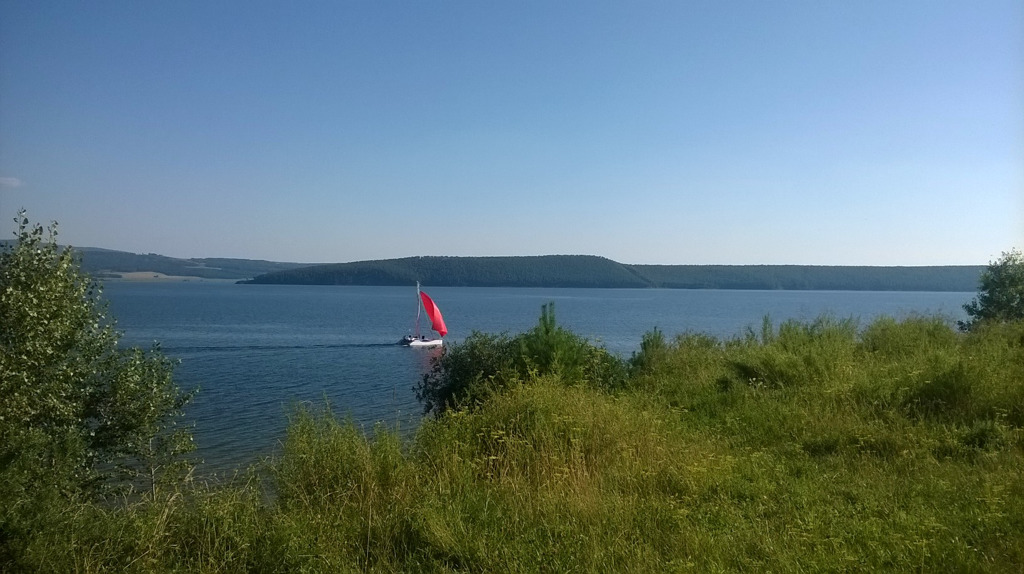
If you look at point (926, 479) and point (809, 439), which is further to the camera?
point (809, 439)

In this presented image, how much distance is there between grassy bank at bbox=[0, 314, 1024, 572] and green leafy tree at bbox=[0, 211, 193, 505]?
263 cm

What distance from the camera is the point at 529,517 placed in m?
6.50

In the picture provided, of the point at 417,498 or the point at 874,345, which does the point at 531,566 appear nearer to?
the point at 417,498

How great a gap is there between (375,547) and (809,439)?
5636 millimetres

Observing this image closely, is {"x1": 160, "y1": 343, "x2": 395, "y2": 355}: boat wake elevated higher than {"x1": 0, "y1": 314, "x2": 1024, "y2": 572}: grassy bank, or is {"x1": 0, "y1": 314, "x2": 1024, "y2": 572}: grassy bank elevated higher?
{"x1": 0, "y1": 314, "x2": 1024, "y2": 572}: grassy bank

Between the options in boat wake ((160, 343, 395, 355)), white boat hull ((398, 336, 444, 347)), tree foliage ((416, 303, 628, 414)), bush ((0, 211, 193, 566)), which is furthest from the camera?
white boat hull ((398, 336, 444, 347))

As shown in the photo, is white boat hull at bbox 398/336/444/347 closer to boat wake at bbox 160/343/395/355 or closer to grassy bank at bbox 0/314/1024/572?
boat wake at bbox 160/343/395/355

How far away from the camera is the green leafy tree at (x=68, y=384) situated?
10.5m

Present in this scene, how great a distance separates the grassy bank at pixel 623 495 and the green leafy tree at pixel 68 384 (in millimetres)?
2629

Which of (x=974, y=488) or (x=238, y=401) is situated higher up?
(x=974, y=488)

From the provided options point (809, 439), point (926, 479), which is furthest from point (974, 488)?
point (809, 439)

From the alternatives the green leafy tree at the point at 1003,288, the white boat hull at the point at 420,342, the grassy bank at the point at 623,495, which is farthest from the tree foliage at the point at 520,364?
the white boat hull at the point at 420,342

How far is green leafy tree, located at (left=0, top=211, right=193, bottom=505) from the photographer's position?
10.5 metres

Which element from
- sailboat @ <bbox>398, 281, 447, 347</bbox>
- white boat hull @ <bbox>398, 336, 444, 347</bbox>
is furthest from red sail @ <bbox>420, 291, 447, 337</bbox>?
white boat hull @ <bbox>398, 336, 444, 347</bbox>
